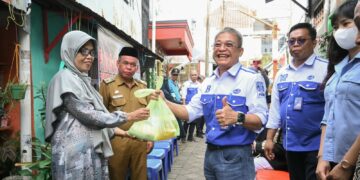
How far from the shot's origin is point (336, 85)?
2.13 m

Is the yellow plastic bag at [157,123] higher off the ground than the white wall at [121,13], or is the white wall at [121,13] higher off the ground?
the white wall at [121,13]

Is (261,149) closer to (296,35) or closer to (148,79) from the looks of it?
(296,35)

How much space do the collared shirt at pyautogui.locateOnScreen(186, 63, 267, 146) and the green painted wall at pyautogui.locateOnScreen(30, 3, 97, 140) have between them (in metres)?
2.70

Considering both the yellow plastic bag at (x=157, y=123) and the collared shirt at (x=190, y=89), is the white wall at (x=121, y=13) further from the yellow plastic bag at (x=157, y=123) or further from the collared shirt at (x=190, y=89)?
the yellow plastic bag at (x=157, y=123)

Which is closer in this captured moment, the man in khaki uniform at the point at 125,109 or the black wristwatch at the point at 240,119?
the black wristwatch at the point at 240,119

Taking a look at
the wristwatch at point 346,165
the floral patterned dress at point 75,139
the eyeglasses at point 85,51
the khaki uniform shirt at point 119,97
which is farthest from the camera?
the khaki uniform shirt at point 119,97

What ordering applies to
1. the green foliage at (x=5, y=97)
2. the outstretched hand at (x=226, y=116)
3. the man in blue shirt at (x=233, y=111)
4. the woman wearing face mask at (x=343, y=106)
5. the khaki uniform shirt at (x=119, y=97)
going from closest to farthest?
the woman wearing face mask at (x=343, y=106) → the outstretched hand at (x=226, y=116) → the man in blue shirt at (x=233, y=111) → the green foliage at (x=5, y=97) → the khaki uniform shirt at (x=119, y=97)

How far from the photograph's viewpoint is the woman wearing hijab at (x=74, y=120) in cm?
255

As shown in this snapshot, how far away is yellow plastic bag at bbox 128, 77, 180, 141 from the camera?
9.06 ft

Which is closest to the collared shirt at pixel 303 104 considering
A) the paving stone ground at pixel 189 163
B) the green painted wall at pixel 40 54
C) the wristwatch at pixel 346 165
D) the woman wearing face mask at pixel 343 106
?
the woman wearing face mask at pixel 343 106

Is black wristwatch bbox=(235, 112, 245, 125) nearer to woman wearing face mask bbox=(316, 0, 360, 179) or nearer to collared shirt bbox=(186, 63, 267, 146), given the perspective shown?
collared shirt bbox=(186, 63, 267, 146)

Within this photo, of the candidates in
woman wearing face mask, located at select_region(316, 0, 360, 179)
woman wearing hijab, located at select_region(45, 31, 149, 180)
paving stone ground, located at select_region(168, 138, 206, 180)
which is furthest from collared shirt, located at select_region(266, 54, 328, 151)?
paving stone ground, located at select_region(168, 138, 206, 180)

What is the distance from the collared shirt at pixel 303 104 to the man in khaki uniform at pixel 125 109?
165 cm

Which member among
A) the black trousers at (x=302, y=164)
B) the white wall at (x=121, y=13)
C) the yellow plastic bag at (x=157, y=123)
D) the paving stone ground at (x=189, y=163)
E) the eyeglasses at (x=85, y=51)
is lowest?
the paving stone ground at (x=189, y=163)
